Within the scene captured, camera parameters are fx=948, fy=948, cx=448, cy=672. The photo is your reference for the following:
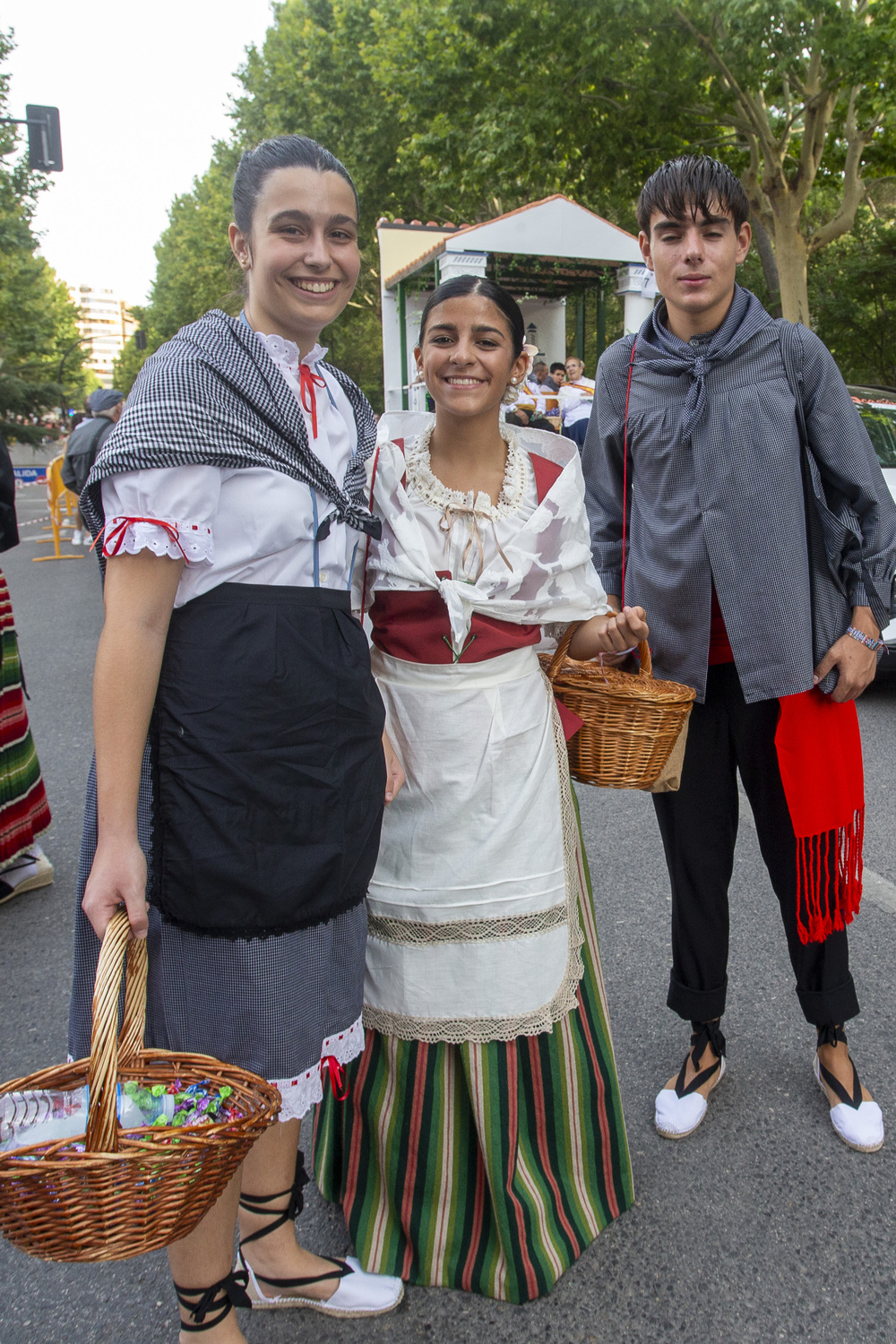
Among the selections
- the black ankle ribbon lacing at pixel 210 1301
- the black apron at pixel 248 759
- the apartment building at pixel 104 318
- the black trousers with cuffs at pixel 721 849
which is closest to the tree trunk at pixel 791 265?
the black trousers with cuffs at pixel 721 849

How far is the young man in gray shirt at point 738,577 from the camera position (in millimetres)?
1961

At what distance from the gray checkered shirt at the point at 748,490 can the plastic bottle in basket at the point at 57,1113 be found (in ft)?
4.53

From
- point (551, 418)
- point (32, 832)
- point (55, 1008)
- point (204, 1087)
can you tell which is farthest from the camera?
point (551, 418)

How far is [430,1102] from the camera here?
1810mm

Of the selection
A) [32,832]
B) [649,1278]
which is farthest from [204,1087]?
[32,832]

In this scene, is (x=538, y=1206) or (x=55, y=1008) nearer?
(x=538, y=1206)

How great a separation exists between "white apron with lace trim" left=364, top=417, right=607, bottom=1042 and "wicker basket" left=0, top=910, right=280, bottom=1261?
0.50 m

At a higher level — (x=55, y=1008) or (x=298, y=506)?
(x=298, y=506)

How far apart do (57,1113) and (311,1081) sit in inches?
14.6

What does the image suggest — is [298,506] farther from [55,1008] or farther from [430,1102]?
[55,1008]

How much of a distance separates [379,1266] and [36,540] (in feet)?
50.5

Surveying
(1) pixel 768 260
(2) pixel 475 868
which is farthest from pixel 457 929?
(1) pixel 768 260

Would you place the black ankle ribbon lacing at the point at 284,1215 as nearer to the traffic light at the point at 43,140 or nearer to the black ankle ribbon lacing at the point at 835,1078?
the black ankle ribbon lacing at the point at 835,1078

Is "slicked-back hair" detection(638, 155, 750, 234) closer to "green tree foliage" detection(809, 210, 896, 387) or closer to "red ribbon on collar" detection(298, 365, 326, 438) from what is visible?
"red ribbon on collar" detection(298, 365, 326, 438)
